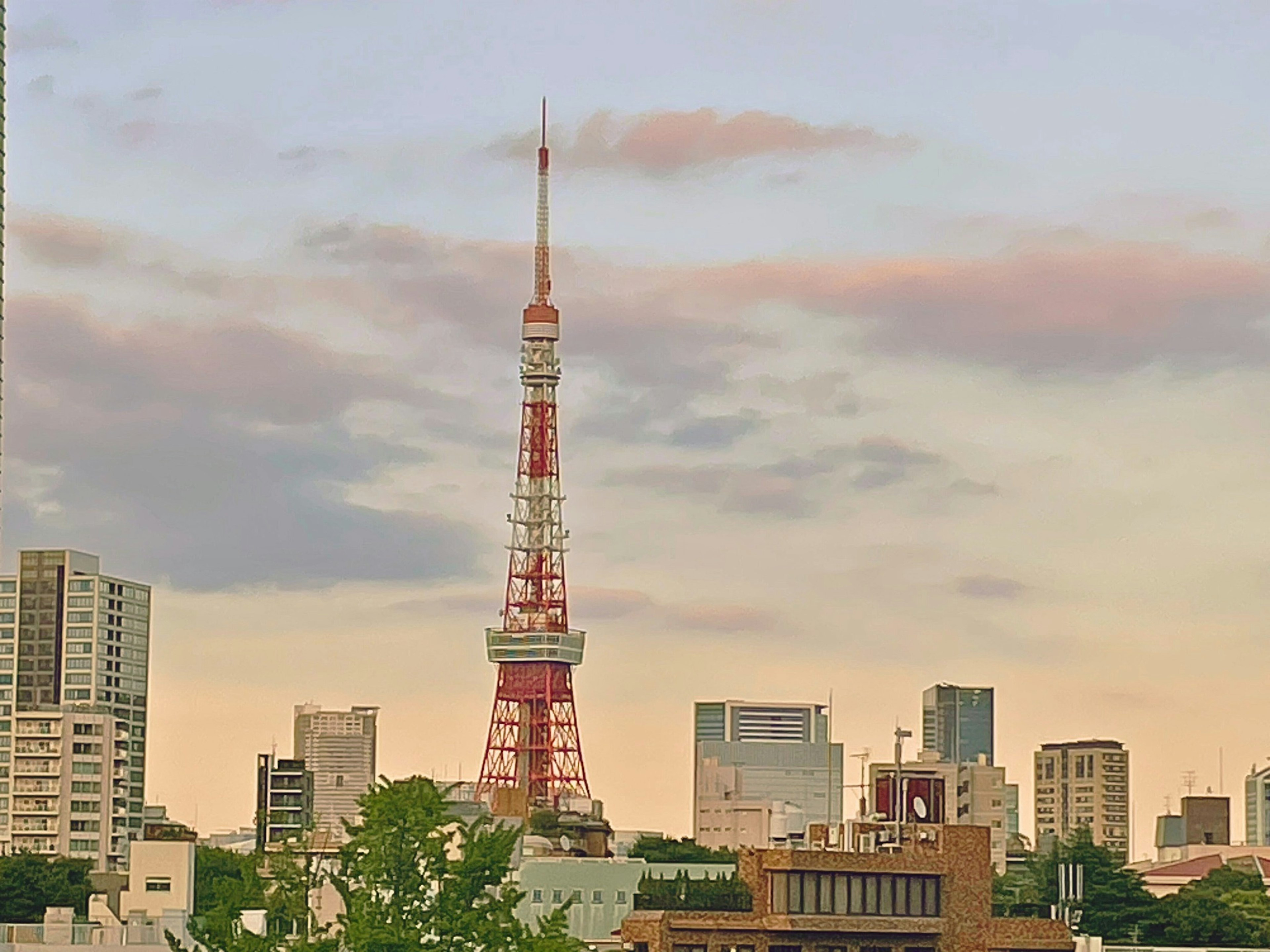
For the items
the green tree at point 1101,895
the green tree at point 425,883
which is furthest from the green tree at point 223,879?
the green tree at point 1101,895

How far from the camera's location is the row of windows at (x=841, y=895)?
269 feet

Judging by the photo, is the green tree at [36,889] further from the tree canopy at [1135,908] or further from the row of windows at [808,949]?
the tree canopy at [1135,908]

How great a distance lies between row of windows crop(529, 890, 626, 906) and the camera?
11538cm

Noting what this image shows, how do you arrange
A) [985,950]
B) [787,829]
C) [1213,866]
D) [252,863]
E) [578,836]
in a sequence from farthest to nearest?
1. [1213,866]
2. [578,836]
3. [787,829]
4. [985,950]
5. [252,863]

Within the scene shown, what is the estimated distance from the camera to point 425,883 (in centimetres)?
4147

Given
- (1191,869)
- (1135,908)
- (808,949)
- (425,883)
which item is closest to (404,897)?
(425,883)

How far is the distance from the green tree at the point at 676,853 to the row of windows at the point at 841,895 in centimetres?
5362

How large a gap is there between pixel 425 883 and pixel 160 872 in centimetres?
5184

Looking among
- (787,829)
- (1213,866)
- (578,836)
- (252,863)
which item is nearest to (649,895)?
(787,829)

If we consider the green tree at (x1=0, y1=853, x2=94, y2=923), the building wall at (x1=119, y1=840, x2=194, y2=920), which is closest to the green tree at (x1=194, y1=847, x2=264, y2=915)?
the building wall at (x1=119, y1=840, x2=194, y2=920)

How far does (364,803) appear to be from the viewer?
1658 inches

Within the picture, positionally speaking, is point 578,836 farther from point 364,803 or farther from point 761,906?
point 364,803

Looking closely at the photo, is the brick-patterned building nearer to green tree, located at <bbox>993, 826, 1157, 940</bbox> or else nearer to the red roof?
green tree, located at <bbox>993, 826, 1157, 940</bbox>

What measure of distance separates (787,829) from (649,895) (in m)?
31.2
